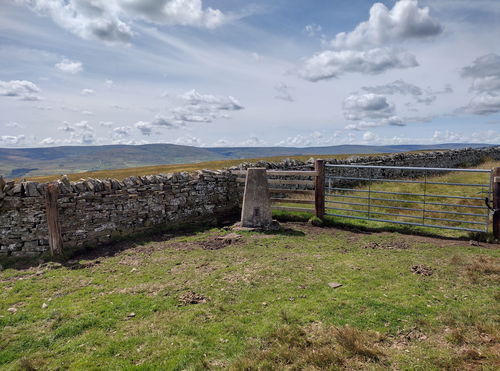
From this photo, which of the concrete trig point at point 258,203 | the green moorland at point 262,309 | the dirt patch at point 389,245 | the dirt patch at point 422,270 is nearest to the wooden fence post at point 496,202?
the green moorland at point 262,309

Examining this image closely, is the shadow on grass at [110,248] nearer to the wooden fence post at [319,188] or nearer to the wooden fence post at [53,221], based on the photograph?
the wooden fence post at [53,221]

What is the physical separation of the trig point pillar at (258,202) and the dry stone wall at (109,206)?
8.30 ft

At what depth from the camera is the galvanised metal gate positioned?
31.0 feet

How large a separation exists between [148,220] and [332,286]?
724 centimetres

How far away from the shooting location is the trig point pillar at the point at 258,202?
1079 cm

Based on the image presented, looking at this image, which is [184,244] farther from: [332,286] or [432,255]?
[432,255]

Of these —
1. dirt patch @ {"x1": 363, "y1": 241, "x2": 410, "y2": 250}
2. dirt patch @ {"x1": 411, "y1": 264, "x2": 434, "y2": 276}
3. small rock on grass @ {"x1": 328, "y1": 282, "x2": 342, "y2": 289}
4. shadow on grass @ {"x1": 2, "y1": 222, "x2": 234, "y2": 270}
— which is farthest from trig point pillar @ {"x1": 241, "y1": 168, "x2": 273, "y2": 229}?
dirt patch @ {"x1": 411, "y1": 264, "x2": 434, "y2": 276}

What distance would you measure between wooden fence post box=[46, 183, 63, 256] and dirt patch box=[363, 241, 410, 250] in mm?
8568

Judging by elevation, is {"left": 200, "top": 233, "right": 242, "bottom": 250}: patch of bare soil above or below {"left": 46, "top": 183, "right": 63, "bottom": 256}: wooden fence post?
below

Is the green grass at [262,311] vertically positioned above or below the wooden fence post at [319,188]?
below

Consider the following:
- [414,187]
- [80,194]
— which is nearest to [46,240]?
[80,194]

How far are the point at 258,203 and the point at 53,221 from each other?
20.2ft

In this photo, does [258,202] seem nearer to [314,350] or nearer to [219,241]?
[219,241]

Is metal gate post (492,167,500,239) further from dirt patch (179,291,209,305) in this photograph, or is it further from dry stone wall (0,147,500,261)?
dry stone wall (0,147,500,261)
